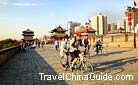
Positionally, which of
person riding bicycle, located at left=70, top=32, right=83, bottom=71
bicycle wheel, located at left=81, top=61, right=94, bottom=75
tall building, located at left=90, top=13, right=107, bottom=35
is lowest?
bicycle wheel, located at left=81, top=61, right=94, bottom=75

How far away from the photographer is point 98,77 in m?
10.4

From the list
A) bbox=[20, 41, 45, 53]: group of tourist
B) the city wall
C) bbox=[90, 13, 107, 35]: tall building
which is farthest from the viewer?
bbox=[90, 13, 107, 35]: tall building

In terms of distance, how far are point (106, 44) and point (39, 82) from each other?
3667 centimetres

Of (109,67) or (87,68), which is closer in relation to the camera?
(87,68)

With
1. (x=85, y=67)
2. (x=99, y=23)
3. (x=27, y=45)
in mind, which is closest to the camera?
(x=85, y=67)

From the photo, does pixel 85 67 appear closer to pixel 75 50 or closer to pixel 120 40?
pixel 75 50

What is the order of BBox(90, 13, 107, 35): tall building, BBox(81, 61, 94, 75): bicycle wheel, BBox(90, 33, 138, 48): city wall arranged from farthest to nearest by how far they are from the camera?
BBox(90, 13, 107, 35): tall building, BBox(90, 33, 138, 48): city wall, BBox(81, 61, 94, 75): bicycle wheel

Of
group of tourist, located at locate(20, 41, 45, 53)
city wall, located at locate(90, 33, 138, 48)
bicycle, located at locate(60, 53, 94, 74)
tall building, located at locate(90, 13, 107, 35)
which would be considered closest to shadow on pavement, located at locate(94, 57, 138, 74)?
bicycle, located at locate(60, 53, 94, 74)

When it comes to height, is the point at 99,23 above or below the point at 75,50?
above

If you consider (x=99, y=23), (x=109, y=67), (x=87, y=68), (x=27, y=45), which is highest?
(x=99, y=23)

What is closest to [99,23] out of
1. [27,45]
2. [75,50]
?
[27,45]

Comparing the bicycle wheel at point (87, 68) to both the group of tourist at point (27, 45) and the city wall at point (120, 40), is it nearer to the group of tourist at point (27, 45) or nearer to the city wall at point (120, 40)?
the group of tourist at point (27, 45)

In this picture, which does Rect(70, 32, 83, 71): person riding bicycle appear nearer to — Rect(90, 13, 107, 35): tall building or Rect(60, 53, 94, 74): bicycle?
Rect(60, 53, 94, 74): bicycle

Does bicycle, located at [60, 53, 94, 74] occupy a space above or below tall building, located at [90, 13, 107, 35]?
below
